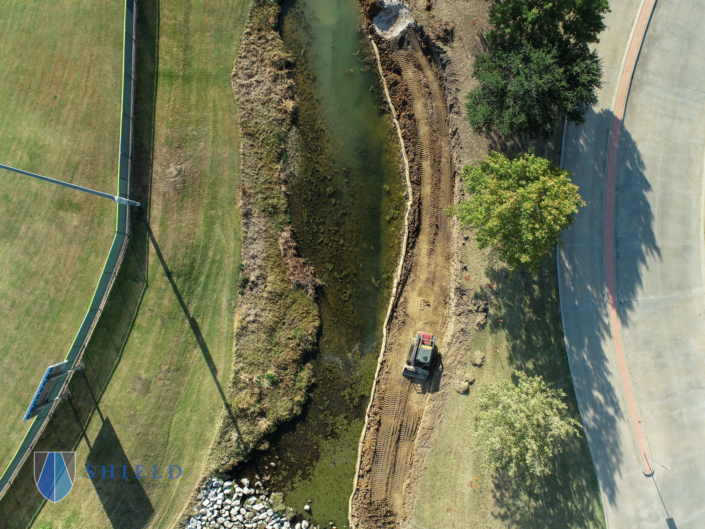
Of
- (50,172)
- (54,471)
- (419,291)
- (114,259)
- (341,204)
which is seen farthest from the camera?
(341,204)

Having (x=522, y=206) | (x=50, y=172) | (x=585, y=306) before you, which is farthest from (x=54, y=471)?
(x=585, y=306)

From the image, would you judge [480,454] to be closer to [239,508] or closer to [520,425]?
[520,425]

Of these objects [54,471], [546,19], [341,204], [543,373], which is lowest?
[54,471]

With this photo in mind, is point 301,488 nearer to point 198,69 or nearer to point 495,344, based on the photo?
point 495,344

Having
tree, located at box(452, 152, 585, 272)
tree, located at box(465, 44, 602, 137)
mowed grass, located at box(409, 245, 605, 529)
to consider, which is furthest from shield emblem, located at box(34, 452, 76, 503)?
tree, located at box(465, 44, 602, 137)

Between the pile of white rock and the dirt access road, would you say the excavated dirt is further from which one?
the pile of white rock

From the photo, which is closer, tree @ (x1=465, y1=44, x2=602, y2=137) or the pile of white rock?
tree @ (x1=465, y1=44, x2=602, y2=137)
